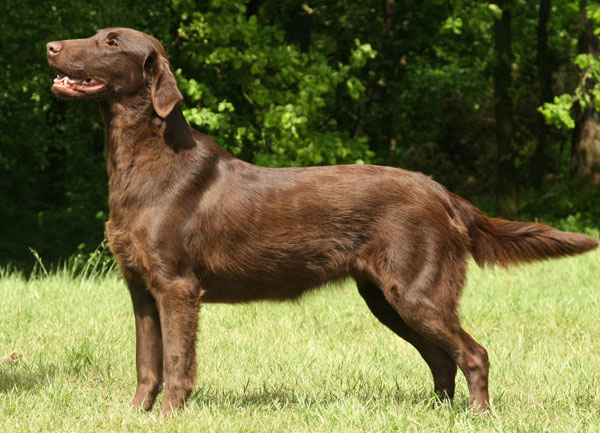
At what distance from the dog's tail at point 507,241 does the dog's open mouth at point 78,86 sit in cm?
214

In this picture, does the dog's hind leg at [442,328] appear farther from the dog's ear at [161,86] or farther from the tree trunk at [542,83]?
the tree trunk at [542,83]

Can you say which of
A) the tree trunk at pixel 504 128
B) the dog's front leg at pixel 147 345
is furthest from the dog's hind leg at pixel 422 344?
the tree trunk at pixel 504 128

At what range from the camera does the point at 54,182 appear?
20516 millimetres

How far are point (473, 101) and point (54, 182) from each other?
1051 cm

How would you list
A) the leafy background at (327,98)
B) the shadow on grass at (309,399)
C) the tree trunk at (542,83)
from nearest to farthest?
the shadow on grass at (309,399) → the leafy background at (327,98) → the tree trunk at (542,83)

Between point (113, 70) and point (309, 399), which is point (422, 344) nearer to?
Result: point (309, 399)

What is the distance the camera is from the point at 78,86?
448cm

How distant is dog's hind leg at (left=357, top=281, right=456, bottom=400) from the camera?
4.88 meters

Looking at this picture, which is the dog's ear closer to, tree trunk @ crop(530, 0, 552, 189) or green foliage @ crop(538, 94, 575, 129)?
green foliage @ crop(538, 94, 575, 129)

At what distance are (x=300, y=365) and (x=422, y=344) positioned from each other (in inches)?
43.4

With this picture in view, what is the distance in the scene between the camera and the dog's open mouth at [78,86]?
4457mm

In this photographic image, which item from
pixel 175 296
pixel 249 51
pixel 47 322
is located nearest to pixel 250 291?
pixel 175 296

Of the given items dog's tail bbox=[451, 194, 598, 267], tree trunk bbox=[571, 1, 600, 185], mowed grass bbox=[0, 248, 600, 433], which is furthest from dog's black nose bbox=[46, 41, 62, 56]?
tree trunk bbox=[571, 1, 600, 185]

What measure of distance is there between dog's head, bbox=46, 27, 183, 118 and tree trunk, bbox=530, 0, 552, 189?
12939mm
